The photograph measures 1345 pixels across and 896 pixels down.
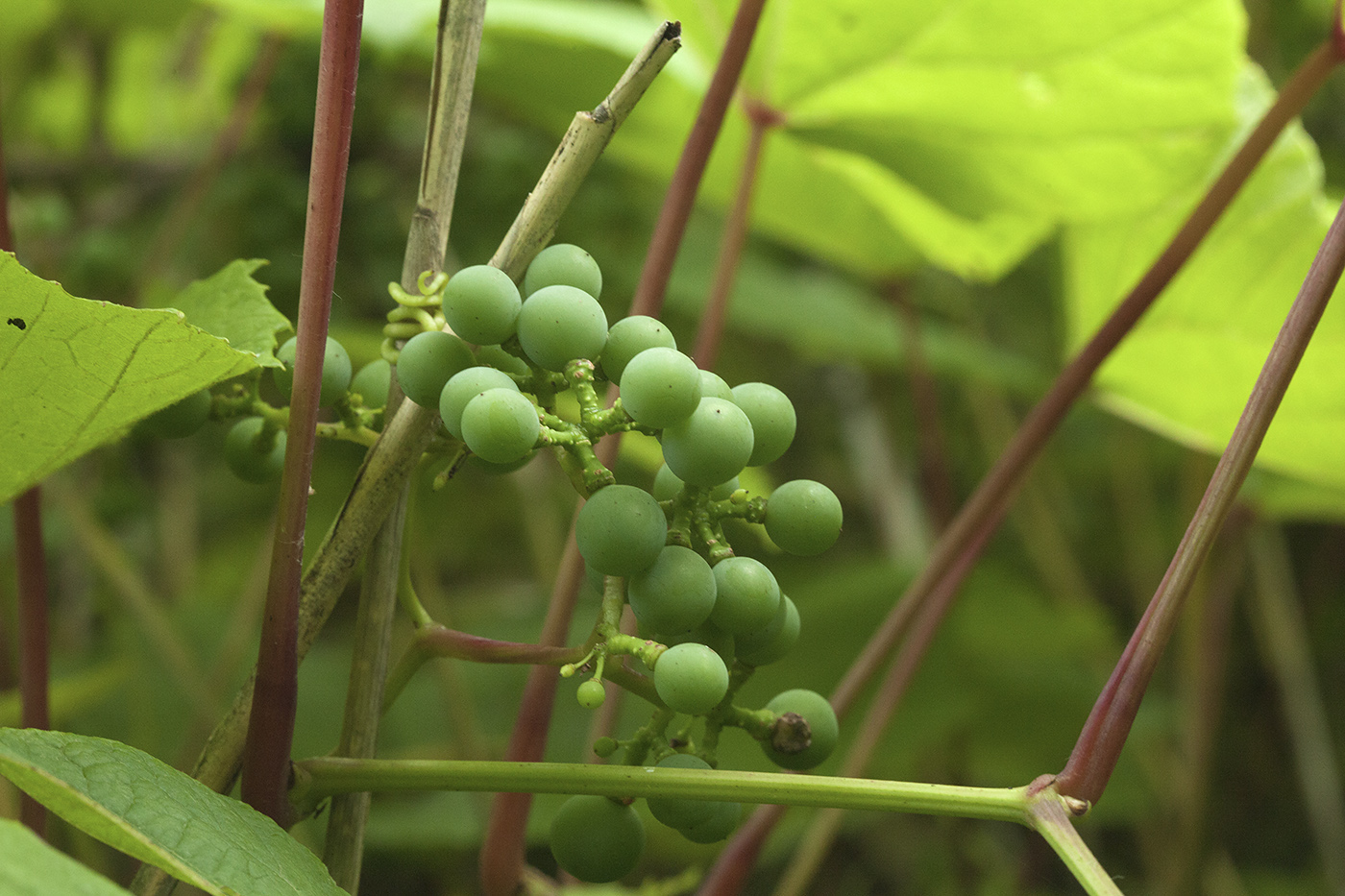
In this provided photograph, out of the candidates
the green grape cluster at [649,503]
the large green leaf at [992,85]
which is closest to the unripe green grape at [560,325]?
the green grape cluster at [649,503]

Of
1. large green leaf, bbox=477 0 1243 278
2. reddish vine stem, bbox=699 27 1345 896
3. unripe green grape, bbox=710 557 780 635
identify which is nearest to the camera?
unripe green grape, bbox=710 557 780 635

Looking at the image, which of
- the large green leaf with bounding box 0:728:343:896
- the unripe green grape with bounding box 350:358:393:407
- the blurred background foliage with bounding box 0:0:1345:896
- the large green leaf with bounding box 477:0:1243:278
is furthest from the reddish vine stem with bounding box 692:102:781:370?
the large green leaf with bounding box 0:728:343:896

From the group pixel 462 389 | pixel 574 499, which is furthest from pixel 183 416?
pixel 574 499

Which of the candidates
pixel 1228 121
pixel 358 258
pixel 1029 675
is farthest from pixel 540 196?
pixel 1029 675

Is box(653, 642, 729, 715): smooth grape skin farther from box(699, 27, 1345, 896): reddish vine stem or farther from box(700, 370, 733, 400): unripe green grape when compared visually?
box(699, 27, 1345, 896): reddish vine stem

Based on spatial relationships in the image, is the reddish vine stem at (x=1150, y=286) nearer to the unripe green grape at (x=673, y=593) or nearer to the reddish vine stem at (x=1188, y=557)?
the reddish vine stem at (x=1188, y=557)
